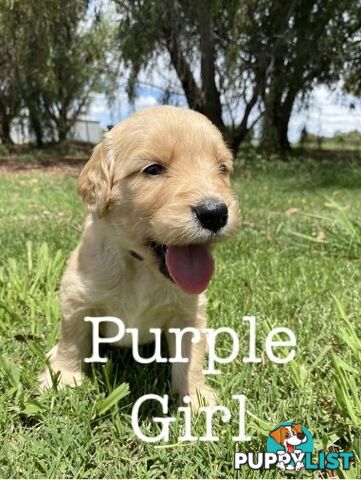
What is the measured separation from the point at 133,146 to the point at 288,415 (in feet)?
3.85

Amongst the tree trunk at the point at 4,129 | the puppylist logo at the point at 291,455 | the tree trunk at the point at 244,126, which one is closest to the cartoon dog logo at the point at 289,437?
A: the puppylist logo at the point at 291,455

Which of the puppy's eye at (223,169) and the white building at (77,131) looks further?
the white building at (77,131)

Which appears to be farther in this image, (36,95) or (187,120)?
(36,95)

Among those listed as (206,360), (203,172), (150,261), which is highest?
(203,172)

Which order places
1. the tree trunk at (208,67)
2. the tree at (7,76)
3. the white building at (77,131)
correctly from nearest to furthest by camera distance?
the tree trunk at (208,67), the tree at (7,76), the white building at (77,131)

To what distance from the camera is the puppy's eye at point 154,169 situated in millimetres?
1942

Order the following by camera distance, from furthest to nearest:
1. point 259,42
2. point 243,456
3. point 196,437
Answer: point 259,42 < point 196,437 < point 243,456

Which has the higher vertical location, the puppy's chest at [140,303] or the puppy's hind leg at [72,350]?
the puppy's chest at [140,303]

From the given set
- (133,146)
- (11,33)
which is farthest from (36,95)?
(133,146)

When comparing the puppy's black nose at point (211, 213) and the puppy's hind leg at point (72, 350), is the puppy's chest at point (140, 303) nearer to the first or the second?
the puppy's hind leg at point (72, 350)

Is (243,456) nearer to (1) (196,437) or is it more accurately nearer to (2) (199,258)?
(1) (196,437)

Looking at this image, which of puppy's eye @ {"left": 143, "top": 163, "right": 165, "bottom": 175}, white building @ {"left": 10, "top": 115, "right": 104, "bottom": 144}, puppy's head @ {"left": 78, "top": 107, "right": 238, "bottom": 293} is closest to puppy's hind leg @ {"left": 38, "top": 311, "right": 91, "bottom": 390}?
puppy's head @ {"left": 78, "top": 107, "right": 238, "bottom": 293}

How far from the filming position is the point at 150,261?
2016 mm

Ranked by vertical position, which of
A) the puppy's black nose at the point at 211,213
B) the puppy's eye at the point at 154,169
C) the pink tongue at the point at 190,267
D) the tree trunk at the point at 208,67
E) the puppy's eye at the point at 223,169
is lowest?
the pink tongue at the point at 190,267
